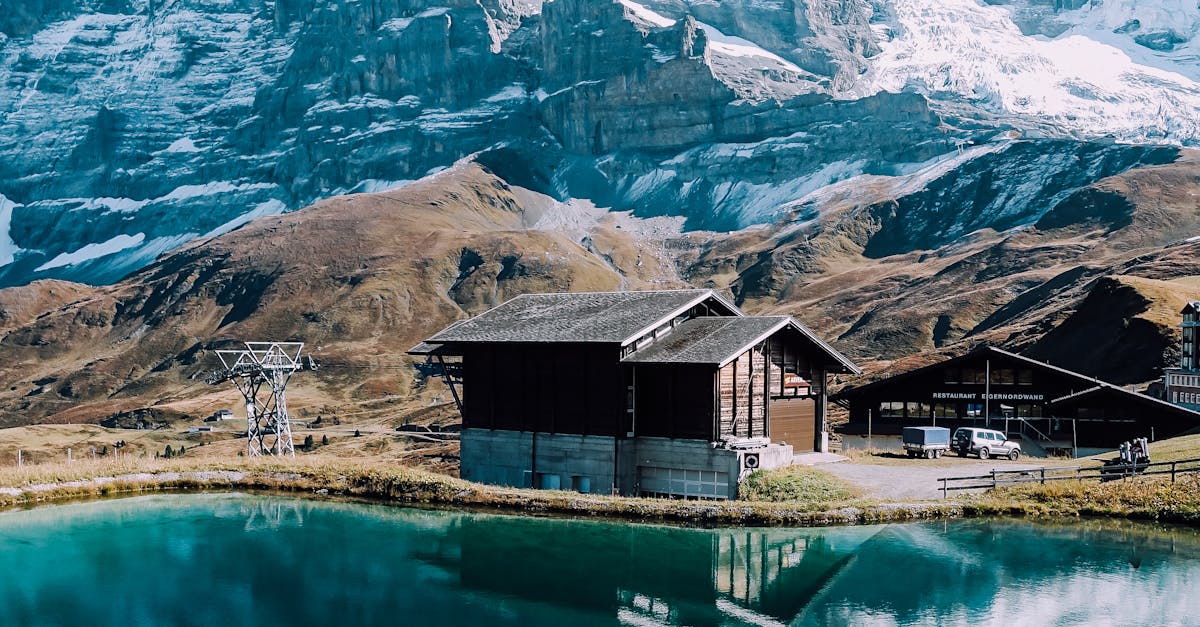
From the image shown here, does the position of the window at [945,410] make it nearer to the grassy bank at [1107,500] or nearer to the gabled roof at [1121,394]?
the gabled roof at [1121,394]

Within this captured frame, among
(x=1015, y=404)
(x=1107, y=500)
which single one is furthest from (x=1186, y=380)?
(x=1107, y=500)

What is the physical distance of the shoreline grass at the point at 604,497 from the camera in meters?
46.8

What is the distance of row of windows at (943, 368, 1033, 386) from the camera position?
7288 cm

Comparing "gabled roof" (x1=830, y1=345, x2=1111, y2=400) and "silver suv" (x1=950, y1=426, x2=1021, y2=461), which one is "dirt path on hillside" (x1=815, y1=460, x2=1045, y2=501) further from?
"gabled roof" (x1=830, y1=345, x2=1111, y2=400)

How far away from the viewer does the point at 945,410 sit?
75500 millimetres

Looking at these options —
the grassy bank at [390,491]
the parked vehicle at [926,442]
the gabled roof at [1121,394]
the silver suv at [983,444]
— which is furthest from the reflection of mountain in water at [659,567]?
the gabled roof at [1121,394]

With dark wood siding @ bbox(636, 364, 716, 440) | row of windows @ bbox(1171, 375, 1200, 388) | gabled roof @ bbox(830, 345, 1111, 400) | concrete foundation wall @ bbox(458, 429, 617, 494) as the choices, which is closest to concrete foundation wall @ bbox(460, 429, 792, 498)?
concrete foundation wall @ bbox(458, 429, 617, 494)

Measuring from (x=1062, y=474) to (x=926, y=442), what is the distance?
12963mm

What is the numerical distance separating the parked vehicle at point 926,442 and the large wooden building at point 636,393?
6.43m

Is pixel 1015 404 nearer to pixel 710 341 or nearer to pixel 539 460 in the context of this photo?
pixel 710 341

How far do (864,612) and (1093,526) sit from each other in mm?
14633

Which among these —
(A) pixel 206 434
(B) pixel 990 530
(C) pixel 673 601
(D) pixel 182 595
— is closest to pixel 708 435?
(B) pixel 990 530

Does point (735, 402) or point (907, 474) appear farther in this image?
point (907, 474)

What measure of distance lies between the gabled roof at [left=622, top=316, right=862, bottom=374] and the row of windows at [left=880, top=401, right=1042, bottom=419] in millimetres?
20228
